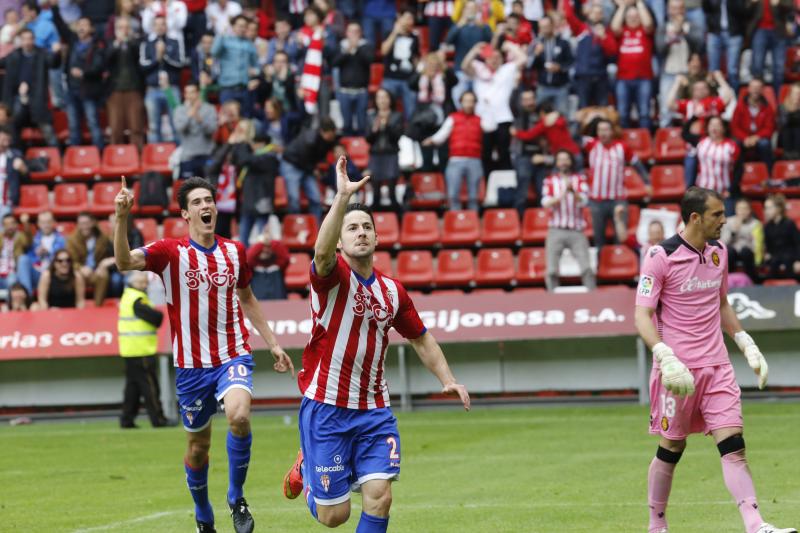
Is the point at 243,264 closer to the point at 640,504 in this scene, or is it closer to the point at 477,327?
the point at 640,504

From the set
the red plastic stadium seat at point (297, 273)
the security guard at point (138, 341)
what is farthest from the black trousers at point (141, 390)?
the red plastic stadium seat at point (297, 273)

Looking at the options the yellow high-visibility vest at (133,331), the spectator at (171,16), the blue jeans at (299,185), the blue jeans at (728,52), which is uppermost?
the spectator at (171,16)

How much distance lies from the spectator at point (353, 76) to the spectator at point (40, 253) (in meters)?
5.46

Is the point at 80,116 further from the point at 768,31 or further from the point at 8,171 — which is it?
the point at 768,31

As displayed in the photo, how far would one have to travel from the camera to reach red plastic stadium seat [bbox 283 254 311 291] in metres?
22.9

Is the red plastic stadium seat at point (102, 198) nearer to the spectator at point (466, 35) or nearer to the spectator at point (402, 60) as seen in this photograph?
the spectator at point (402, 60)

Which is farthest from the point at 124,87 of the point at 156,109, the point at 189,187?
the point at 189,187

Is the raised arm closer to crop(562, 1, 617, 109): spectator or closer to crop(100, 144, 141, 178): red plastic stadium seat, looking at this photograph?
crop(562, 1, 617, 109): spectator

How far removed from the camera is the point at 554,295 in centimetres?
2031

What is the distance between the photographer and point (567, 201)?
20984 mm

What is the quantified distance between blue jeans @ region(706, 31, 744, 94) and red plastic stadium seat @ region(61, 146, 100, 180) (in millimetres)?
11428

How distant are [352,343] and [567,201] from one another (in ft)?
43.7

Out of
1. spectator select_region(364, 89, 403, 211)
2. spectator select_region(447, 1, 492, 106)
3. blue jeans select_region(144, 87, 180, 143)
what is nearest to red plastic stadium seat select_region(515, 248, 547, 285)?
spectator select_region(364, 89, 403, 211)

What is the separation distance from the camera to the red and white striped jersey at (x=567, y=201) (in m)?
20.9
